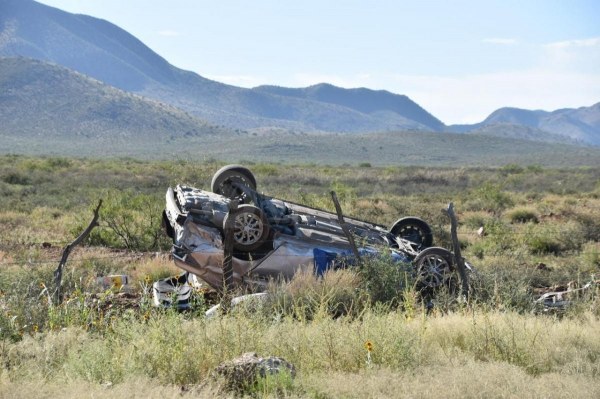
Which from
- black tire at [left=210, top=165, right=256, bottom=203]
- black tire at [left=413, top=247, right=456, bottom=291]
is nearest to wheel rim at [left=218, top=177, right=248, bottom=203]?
black tire at [left=210, top=165, right=256, bottom=203]

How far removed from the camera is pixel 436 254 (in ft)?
36.1

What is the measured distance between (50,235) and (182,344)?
44.4 ft

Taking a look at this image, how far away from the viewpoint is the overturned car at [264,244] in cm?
1025

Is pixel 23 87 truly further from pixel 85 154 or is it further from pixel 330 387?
pixel 330 387

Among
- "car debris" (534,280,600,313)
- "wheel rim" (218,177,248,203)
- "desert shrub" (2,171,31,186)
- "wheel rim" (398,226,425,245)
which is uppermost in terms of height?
"wheel rim" (218,177,248,203)

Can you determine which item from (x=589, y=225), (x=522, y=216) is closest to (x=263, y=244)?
(x=589, y=225)

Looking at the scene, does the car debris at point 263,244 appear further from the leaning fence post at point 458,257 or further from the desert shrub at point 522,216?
the desert shrub at point 522,216

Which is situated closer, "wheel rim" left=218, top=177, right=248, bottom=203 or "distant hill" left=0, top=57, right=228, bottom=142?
"wheel rim" left=218, top=177, right=248, bottom=203

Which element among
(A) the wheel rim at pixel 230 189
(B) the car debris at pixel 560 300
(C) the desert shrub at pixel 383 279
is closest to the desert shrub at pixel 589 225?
(B) the car debris at pixel 560 300

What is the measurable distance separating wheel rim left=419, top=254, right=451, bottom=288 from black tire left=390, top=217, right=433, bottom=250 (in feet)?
6.47

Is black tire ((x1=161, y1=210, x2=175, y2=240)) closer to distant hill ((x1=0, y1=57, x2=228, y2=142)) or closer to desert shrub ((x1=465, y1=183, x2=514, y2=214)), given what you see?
desert shrub ((x1=465, y1=183, x2=514, y2=214))

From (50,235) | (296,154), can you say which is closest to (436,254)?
(50,235)

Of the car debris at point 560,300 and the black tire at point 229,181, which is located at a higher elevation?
the black tire at point 229,181

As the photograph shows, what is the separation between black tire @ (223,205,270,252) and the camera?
10.5 meters
